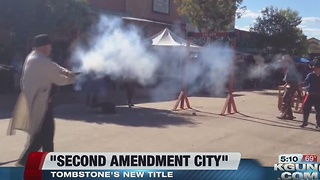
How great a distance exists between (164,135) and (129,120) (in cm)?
186

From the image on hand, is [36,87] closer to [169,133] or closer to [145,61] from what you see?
[169,133]

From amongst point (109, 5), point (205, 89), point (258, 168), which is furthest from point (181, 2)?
point (258, 168)

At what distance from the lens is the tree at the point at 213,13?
21109 millimetres

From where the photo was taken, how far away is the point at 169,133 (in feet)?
25.3

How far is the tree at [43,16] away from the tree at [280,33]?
16454 millimetres

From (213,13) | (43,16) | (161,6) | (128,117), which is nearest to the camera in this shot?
(43,16)

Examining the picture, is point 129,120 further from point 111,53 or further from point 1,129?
point 1,129

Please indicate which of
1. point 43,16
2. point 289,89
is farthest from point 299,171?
point 289,89

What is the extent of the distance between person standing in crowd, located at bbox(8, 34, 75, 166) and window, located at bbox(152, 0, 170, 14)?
1987cm
